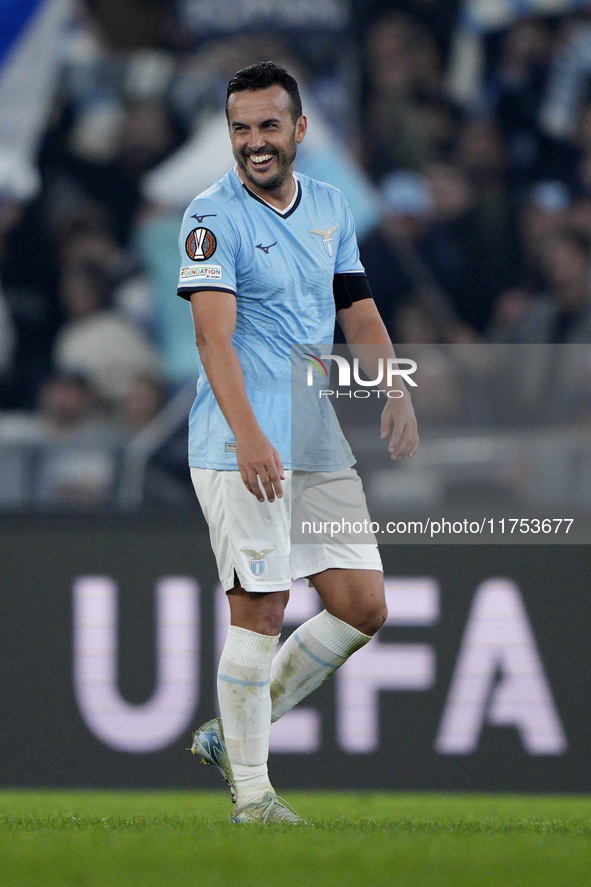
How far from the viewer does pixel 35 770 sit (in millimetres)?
4512

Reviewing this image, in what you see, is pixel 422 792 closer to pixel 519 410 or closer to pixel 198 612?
pixel 198 612

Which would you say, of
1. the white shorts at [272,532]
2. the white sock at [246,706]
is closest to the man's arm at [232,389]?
the white shorts at [272,532]

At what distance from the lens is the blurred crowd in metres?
6.69

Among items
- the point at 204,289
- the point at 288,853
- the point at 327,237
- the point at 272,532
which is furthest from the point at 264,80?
the point at 288,853

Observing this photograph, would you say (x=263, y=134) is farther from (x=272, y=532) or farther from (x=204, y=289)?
(x=272, y=532)

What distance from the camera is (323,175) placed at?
6.99 meters

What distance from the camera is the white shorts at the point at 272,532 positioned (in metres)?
3.17

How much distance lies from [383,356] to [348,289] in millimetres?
205

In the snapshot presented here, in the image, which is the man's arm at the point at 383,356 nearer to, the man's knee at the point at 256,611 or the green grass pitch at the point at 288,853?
the man's knee at the point at 256,611

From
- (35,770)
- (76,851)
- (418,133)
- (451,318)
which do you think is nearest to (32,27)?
(418,133)

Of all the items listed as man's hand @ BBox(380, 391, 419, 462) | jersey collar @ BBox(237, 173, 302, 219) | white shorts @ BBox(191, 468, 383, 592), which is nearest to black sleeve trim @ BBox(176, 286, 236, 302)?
jersey collar @ BBox(237, 173, 302, 219)

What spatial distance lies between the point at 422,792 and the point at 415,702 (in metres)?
0.30

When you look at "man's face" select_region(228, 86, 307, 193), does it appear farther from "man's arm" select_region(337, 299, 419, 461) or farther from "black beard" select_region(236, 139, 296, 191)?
"man's arm" select_region(337, 299, 419, 461)

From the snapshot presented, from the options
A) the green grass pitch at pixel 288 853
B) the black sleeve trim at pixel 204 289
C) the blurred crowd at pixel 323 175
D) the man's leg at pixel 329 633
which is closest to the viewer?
the green grass pitch at pixel 288 853
